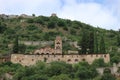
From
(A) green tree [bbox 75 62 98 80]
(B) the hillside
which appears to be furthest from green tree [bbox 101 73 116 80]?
(B) the hillside

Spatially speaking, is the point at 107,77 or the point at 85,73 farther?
the point at 85,73

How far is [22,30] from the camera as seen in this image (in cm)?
9681

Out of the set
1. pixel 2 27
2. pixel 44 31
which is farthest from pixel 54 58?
pixel 2 27

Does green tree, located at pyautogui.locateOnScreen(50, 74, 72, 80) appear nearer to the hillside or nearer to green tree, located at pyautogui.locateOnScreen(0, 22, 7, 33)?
the hillside

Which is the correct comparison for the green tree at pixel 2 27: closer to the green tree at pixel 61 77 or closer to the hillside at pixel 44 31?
the hillside at pixel 44 31

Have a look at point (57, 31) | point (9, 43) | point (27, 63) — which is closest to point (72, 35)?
point (57, 31)

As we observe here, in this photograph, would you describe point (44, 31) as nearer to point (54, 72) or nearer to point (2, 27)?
point (2, 27)

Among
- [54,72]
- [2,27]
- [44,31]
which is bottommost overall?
[54,72]

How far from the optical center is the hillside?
88125 millimetres

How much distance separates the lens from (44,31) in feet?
315

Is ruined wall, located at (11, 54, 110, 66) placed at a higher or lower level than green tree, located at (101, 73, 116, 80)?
higher

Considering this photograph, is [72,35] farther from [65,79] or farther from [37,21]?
[65,79]

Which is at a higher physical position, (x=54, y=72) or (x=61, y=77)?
(x=54, y=72)

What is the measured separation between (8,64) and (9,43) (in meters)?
16.2
